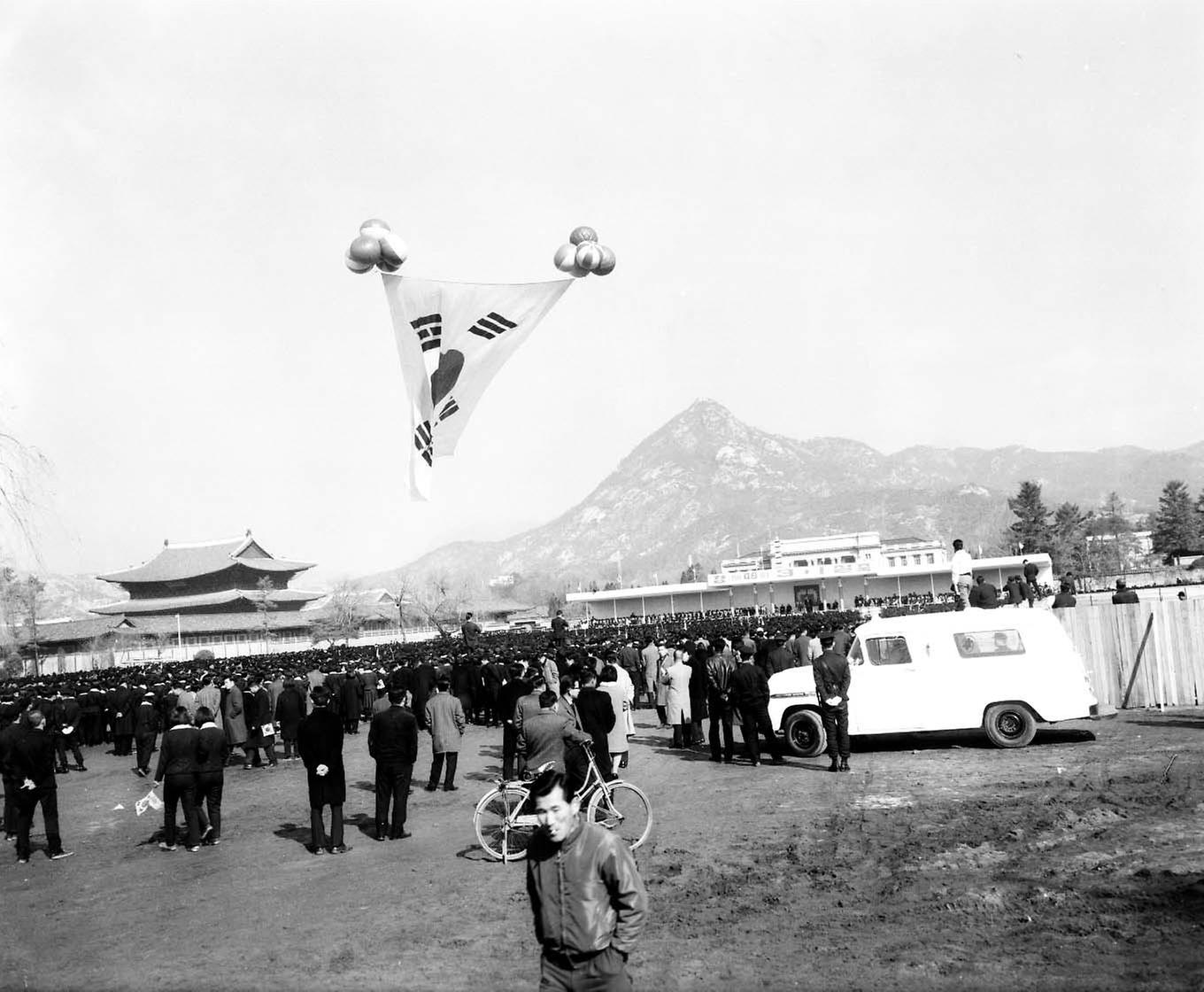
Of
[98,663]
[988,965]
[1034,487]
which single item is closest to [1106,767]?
[988,965]

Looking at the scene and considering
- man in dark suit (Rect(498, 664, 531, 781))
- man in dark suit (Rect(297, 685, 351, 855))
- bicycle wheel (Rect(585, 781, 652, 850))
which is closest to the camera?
bicycle wheel (Rect(585, 781, 652, 850))

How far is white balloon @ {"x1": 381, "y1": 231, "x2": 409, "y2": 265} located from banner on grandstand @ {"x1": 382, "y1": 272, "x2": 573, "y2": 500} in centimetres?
39

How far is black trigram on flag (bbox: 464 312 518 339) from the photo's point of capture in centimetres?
1077

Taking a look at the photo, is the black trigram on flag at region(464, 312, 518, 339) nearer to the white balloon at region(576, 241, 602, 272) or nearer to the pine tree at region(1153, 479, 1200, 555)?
the white balloon at region(576, 241, 602, 272)

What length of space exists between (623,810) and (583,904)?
647 cm

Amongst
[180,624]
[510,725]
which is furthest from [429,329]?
[180,624]

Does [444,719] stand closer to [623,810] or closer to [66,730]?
[623,810]

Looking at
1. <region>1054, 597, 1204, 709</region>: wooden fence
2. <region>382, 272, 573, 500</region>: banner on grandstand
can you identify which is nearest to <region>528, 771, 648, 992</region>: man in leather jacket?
<region>382, 272, 573, 500</region>: banner on grandstand

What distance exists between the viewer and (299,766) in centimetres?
1778

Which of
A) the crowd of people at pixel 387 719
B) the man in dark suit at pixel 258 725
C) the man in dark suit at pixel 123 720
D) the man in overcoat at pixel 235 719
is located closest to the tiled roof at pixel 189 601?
the crowd of people at pixel 387 719

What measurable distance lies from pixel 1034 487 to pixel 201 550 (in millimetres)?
79659

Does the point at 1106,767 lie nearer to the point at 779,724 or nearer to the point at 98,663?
the point at 779,724

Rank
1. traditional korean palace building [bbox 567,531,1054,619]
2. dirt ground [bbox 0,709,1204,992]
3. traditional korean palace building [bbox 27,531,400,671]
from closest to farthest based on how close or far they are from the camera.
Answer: dirt ground [bbox 0,709,1204,992] < traditional korean palace building [bbox 27,531,400,671] < traditional korean palace building [bbox 567,531,1054,619]

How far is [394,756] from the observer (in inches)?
419
